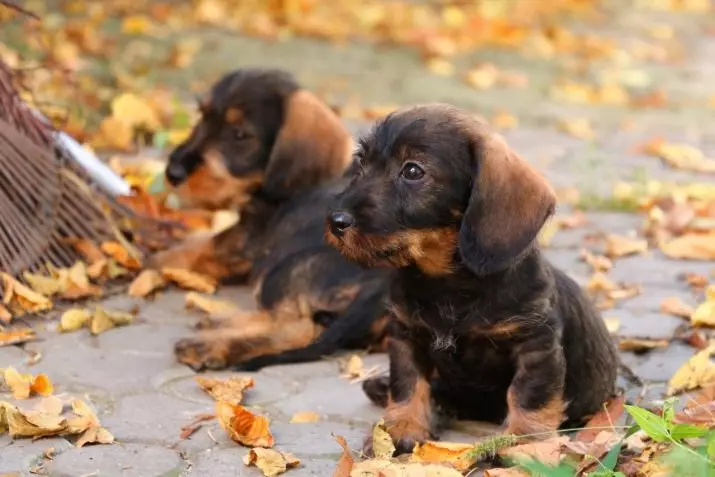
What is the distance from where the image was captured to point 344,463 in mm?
3834

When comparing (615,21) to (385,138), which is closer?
(385,138)

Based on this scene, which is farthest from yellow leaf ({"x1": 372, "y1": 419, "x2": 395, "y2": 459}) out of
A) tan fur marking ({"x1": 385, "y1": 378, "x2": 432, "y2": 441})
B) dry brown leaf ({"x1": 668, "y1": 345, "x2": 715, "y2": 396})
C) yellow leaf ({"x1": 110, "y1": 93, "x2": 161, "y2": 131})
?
yellow leaf ({"x1": 110, "y1": 93, "x2": 161, "y2": 131})

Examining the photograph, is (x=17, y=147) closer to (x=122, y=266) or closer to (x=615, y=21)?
(x=122, y=266)

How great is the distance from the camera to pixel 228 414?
13.8 ft

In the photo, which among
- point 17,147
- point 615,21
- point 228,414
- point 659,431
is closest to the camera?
point 659,431

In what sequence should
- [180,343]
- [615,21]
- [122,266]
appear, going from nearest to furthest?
[180,343]
[122,266]
[615,21]

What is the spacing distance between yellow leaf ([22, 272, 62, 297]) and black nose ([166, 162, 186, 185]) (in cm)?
72

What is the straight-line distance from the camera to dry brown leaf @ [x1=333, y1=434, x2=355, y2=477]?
379 centimetres

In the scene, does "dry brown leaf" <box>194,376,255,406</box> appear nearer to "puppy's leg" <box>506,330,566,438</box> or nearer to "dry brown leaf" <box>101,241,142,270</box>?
"puppy's leg" <box>506,330,566,438</box>

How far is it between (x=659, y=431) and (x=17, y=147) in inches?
135

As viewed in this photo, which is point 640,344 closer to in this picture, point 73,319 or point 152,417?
point 152,417

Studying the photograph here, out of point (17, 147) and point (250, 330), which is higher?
point (17, 147)

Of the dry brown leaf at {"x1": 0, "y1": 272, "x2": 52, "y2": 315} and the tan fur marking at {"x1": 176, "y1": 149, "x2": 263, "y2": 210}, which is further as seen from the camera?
the tan fur marking at {"x1": 176, "y1": 149, "x2": 263, "y2": 210}

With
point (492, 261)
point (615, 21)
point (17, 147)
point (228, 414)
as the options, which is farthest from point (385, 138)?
point (615, 21)
